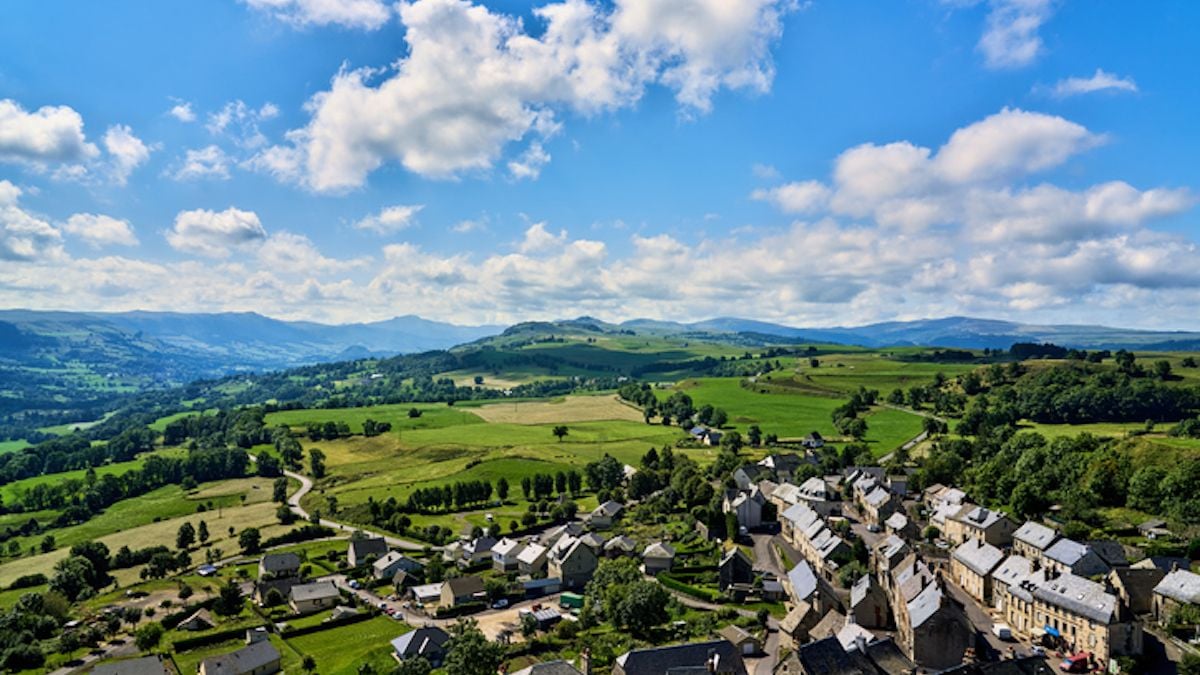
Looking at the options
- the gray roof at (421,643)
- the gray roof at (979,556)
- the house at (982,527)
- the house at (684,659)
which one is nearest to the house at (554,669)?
the house at (684,659)

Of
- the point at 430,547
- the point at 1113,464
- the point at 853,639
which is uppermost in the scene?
the point at 1113,464

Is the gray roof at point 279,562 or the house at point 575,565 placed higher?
the house at point 575,565

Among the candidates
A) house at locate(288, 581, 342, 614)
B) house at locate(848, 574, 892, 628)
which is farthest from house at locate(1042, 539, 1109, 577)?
house at locate(288, 581, 342, 614)

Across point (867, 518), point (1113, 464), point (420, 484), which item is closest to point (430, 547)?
point (420, 484)

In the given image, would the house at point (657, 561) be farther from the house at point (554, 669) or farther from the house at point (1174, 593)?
the house at point (1174, 593)

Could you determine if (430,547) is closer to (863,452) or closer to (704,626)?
(704,626)

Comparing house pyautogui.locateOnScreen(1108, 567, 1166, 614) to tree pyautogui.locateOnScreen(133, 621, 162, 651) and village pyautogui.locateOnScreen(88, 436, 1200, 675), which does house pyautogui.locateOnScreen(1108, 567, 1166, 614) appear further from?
tree pyautogui.locateOnScreen(133, 621, 162, 651)

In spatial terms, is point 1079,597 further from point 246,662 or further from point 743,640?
point 246,662
